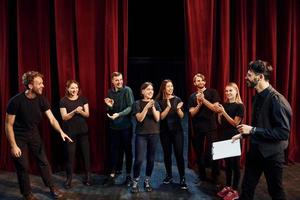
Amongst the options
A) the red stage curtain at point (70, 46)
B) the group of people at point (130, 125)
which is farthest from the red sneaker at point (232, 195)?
the red stage curtain at point (70, 46)

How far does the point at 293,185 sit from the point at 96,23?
10.6ft

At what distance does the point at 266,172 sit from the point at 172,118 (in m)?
1.64

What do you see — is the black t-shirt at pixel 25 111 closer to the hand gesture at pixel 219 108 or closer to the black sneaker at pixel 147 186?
the black sneaker at pixel 147 186

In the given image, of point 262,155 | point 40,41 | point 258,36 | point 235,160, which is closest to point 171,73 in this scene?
point 258,36

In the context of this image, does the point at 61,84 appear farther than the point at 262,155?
Yes

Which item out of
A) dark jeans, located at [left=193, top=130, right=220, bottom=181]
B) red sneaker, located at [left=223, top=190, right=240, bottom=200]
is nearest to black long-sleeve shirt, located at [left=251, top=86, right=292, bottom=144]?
red sneaker, located at [left=223, top=190, right=240, bottom=200]

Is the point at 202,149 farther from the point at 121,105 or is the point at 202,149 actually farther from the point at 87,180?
the point at 87,180

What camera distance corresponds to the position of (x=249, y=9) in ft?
17.8

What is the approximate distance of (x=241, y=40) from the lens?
5.42 meters

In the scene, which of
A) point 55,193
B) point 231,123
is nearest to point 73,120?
point 55,193

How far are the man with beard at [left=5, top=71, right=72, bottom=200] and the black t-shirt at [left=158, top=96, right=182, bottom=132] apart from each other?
1254mm

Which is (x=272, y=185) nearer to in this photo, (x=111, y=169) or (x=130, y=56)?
(x=111, y=169)

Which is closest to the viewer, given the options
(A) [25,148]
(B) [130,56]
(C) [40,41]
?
(A) [25,148]

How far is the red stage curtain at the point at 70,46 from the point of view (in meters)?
5.26
